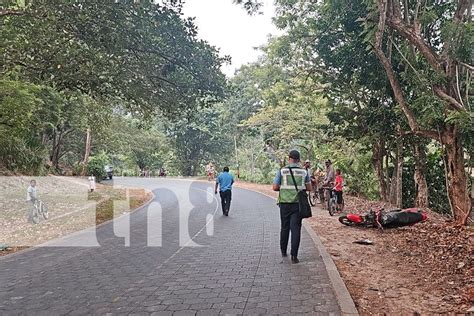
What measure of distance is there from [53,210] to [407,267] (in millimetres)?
14357

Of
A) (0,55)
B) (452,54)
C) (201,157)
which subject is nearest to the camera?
(452,54)

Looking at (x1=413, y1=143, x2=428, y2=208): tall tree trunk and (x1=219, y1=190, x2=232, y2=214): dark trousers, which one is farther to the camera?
(x1=413, y1=143, x2=428, y2=208): tall tree trunk

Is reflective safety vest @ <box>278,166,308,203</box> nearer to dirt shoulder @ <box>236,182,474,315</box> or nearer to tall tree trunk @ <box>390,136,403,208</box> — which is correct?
dirt shoulder @ <box>236,182,474,315</box>

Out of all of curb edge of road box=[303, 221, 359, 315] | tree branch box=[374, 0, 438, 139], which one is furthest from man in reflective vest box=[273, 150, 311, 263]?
tree branch box=[374, 0, 438, 139]

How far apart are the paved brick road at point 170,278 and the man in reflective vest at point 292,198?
1.31 feet

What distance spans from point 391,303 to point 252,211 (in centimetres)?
1030

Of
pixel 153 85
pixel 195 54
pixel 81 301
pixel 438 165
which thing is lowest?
pixel 81 301

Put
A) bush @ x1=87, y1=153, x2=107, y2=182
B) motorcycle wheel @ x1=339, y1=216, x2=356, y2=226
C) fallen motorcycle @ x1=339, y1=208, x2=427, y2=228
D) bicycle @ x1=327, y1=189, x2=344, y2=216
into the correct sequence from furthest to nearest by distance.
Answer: bush @ x1=87, y1=153, x2=107, y2=182 → bicycle @ x1=327, y1=189, x2=344, y2=216 → motorcycle wheel @ x1=339, y1=216, x2=356, y2=226 → fallen motorcycle @ x1=339, y1=208, x2=427, y2=228

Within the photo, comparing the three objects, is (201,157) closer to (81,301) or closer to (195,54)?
(195,54)

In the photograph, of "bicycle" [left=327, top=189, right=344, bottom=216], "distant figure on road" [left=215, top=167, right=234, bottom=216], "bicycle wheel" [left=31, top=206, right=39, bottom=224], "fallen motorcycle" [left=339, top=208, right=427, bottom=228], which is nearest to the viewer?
"fallen motorcycle" [left=339, top=208, right=427, bottom=228]

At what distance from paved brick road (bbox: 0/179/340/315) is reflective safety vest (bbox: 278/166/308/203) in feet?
3.54

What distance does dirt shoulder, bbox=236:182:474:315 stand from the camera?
5086 millimetres

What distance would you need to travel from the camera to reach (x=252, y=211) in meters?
15.3

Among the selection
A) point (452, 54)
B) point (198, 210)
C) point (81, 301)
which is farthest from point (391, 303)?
point (198, 210)
